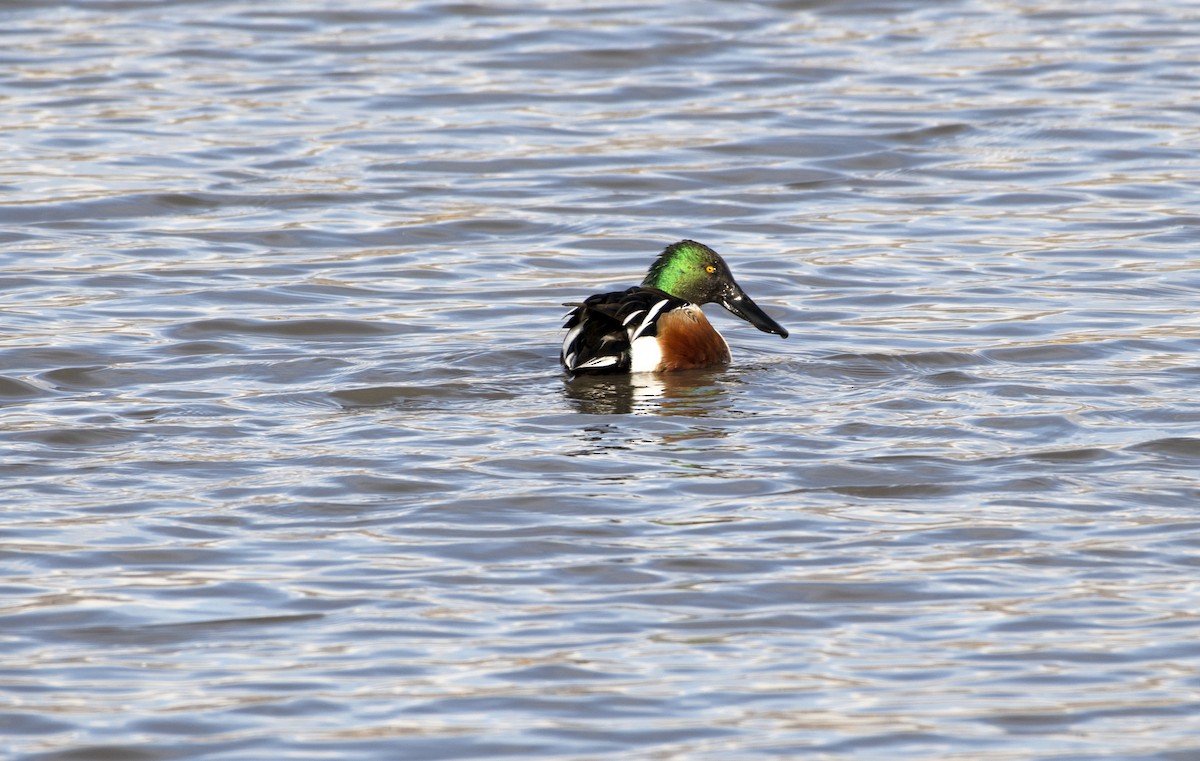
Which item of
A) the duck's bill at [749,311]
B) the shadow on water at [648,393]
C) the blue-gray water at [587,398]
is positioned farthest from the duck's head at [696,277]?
the shadow on water at [648,393]

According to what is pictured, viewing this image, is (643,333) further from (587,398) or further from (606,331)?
(587,398)

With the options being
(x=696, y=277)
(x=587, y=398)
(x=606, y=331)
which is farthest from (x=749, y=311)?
(x=587, y=398)

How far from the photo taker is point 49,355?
9.30 meters

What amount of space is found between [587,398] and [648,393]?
32cm

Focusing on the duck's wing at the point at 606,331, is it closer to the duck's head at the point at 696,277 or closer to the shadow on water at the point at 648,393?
the shadow on water at the point at 648,393

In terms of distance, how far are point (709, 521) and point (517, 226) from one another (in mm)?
5502

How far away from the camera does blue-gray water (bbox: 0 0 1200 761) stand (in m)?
5.51

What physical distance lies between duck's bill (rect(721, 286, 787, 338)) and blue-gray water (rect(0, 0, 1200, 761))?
0.21 m

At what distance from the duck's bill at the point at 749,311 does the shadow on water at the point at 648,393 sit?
423 mm

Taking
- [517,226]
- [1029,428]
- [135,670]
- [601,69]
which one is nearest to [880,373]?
[1029,428]

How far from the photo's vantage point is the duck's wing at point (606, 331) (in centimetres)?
906

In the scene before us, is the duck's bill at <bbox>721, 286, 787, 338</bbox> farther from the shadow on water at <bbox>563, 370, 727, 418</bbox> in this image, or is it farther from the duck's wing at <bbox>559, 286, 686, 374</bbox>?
the duck's wing at <bbox>559, 286, 686, 374</bbox>

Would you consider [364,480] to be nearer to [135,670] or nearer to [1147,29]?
[135,670]

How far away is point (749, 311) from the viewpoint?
32.1ft
